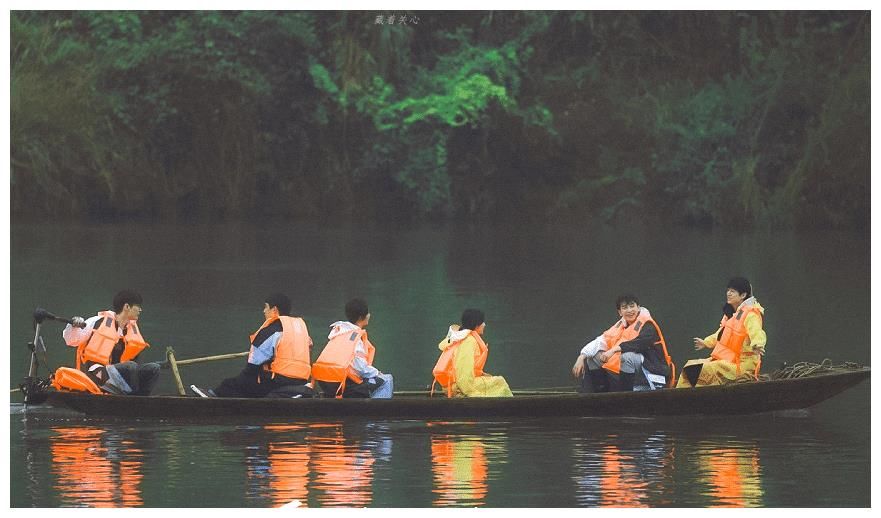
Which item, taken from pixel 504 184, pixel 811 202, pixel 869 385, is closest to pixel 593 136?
pixel 504 184

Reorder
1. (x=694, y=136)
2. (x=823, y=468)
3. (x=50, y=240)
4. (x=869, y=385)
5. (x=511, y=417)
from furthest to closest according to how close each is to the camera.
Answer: (x=694, y=136) < (x=50, y=240) < (x=869, y=385) < (x=511, y=417) < (x=823, y=468)

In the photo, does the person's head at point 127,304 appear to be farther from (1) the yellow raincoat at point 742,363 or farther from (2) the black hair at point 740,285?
(2) the black hair at point 740,285

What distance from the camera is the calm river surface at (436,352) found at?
12.9 metres

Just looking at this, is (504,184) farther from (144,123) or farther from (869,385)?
(869,385)

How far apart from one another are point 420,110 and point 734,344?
37.4 meters

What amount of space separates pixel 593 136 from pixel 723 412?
124ft

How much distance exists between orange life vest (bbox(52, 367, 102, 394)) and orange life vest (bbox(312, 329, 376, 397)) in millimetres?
1669

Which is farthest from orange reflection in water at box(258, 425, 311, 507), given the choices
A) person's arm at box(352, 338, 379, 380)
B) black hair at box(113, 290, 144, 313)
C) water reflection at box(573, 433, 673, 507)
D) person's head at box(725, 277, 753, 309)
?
person's head at box(725, 277, 753, 309)

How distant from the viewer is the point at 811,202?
46.8m

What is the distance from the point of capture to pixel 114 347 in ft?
51.1

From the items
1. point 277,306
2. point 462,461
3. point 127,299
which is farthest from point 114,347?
point 462,461

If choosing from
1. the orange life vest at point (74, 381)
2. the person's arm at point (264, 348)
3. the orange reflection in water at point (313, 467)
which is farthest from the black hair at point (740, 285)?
the orange life vest at point (74, 381)

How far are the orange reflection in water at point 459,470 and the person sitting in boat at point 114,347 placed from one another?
96.0 inches

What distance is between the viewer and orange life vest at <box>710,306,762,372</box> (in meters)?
15.4
